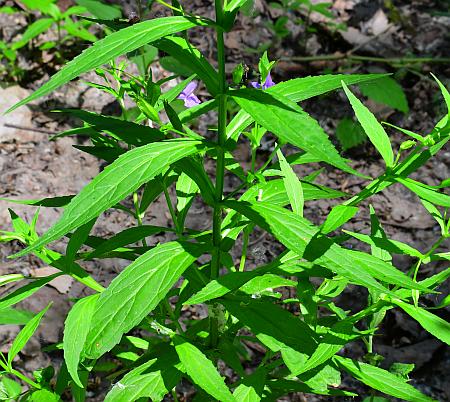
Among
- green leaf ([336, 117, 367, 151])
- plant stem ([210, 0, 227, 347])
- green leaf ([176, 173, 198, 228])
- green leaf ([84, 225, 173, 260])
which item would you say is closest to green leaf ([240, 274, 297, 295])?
plant stem ([210, 0, 227, 347])

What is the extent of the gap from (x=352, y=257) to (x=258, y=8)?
12.6ft

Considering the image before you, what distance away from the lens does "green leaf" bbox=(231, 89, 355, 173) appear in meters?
1.14

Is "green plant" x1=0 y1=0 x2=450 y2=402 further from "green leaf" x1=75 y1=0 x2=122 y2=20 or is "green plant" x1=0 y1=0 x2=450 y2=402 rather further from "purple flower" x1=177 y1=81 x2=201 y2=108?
"green leaf" x1=75 y1=0 x2=122 y2=20

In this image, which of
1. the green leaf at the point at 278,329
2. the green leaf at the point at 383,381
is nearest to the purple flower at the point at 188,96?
the green leaf at the point at 278,329

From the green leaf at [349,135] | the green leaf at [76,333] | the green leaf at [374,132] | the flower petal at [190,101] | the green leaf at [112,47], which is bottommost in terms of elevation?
the green leaf at [349,135]

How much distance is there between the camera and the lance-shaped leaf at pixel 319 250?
4.35 feet

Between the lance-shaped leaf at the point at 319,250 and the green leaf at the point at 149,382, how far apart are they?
1.80 ft

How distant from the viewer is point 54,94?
4156 millimetres

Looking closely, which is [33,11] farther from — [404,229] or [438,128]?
[438,128]

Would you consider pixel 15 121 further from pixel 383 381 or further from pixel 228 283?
pixel 383 381

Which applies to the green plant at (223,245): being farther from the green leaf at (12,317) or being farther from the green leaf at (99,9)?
the green leaf at (99,9)

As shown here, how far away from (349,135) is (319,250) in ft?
8.64

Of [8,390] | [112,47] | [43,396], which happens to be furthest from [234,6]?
[8,390]

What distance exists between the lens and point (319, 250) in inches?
52.9
